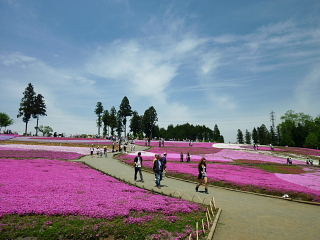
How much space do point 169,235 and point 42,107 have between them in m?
98.4

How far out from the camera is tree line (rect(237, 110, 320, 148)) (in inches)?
4013

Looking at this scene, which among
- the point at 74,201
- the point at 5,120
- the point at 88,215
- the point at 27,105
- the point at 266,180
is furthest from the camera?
the point at 5,120

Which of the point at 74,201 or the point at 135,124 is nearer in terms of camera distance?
the point at 74,201

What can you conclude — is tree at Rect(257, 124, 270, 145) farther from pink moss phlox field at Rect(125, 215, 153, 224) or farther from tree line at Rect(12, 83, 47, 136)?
pink moss phlox field at Rect(125, 215, 153, 224)

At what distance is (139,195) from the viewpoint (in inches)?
542

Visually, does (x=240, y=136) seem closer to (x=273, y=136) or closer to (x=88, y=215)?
(x=273, y=136)

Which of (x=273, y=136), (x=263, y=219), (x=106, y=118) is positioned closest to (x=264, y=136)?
(x=273, y=136)

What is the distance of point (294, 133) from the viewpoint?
11488 centimetres

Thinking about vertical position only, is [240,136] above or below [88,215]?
above

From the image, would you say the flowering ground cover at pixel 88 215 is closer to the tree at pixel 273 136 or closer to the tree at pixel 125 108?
the tree at pixel 125 108

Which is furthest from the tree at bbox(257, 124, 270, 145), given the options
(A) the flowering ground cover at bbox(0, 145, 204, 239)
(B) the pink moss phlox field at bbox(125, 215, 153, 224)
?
(B) the pink moss phlox field at bbox(125, 215, 153, 224)

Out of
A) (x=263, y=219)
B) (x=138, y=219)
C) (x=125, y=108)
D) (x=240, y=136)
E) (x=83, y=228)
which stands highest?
(x=125, y=108)

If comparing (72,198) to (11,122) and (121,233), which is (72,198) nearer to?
(121,233)

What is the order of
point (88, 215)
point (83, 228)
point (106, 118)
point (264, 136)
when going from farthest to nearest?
point (264, 136), point (106, 118), point (88, 215), point (83, 228)
